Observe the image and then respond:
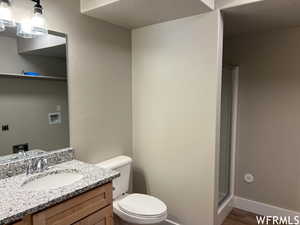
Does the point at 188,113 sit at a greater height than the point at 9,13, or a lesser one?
lesser

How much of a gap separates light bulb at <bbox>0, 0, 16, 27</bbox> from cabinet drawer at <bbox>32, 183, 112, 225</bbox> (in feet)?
3.98

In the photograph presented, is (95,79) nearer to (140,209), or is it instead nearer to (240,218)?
(140,209)

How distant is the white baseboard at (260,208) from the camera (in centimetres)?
236

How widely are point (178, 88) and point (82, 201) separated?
A: 4.23 ft

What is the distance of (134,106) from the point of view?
7.89 feet

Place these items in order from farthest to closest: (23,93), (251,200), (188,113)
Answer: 1. (251,200)
2. (188,113)
3. (23,93)

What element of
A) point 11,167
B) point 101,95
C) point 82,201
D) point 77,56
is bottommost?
point 82,201

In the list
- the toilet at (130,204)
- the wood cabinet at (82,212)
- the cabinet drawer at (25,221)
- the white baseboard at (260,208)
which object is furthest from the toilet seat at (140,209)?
the white baseboard at (260,208)

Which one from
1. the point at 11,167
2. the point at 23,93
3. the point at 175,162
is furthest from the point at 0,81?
the point at 175,162

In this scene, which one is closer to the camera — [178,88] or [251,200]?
[178,88]

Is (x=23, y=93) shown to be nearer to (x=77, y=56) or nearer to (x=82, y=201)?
(x=77, y=56)

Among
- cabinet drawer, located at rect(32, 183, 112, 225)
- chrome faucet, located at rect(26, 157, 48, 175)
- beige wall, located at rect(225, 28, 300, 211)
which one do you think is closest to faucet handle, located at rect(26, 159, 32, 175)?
chrome faucet, located at rect(26, 157, 48, 175)

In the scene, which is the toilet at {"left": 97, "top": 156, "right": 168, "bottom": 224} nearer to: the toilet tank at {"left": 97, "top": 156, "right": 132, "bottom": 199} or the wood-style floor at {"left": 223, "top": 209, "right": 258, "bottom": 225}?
the toilet tank at {"left": 97, "top": 156, "right": 132, "bottom": 199}

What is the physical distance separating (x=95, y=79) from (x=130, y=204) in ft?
3.87
